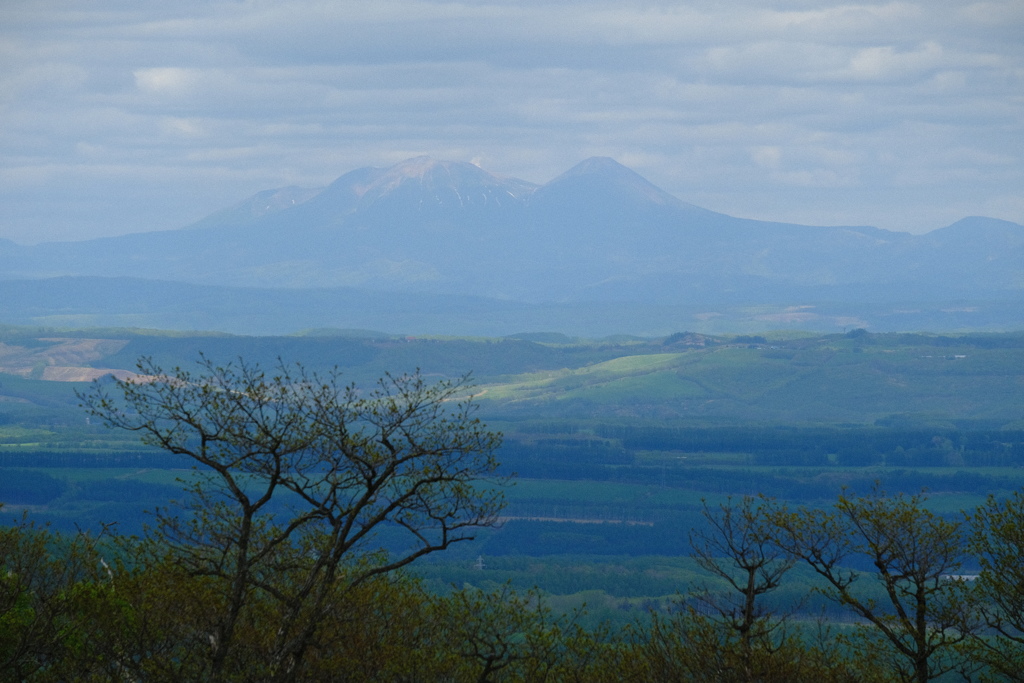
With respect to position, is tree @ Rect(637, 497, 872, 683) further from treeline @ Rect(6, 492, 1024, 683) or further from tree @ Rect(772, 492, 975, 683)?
tree @ Rect(772, 492, 975, 683)

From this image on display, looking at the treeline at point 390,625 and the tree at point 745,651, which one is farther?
the tree at point 745,651

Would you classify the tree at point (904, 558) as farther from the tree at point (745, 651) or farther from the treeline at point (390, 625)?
the tree at point (745, 651)

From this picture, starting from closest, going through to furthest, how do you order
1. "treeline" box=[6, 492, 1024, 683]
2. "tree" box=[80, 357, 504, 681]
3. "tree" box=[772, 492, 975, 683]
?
1. "tree" box=[80, 357, 504, 681]
2. "treeline" box=[6, 492, 1024, 683]
3. "tree" box=[772, 492, 975, 683]

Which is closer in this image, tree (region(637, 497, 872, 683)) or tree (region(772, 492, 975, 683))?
tree (region(637, 497, 872, 683))

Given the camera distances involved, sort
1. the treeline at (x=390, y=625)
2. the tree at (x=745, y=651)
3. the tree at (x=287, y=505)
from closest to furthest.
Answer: the tree at (x=287, y=505)
the treeline at (x=390, y=625)
the tree at (x=745, y=651)

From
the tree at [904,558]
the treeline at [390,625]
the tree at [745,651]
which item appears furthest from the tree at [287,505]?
the tree at [904,558]

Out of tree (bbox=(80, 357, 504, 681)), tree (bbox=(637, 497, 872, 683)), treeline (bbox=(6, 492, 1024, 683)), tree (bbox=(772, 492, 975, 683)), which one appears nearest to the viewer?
tree (bbox=(80, 357, 504, 681))

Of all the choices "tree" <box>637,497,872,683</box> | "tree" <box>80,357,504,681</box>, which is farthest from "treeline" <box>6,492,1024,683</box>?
"tree" <box>80,357,504,681</box>

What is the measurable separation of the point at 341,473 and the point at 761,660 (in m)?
14.7

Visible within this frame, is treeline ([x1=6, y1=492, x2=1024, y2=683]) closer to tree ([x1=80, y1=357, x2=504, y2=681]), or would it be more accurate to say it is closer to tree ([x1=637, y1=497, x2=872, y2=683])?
tree ([x1=637, y1=497, x2=872, y2=683])

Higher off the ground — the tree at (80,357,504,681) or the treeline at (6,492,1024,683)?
the tree at (80,357,504,681)

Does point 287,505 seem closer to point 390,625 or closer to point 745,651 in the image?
point 390,625

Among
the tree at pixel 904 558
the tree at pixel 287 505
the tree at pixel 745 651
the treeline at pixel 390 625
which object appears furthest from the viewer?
the tree at pixel 904 558

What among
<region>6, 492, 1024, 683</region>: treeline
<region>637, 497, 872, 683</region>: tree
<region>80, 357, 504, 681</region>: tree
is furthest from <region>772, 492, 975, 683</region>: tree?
<region>80, 357, 504, 681</region>: tree
